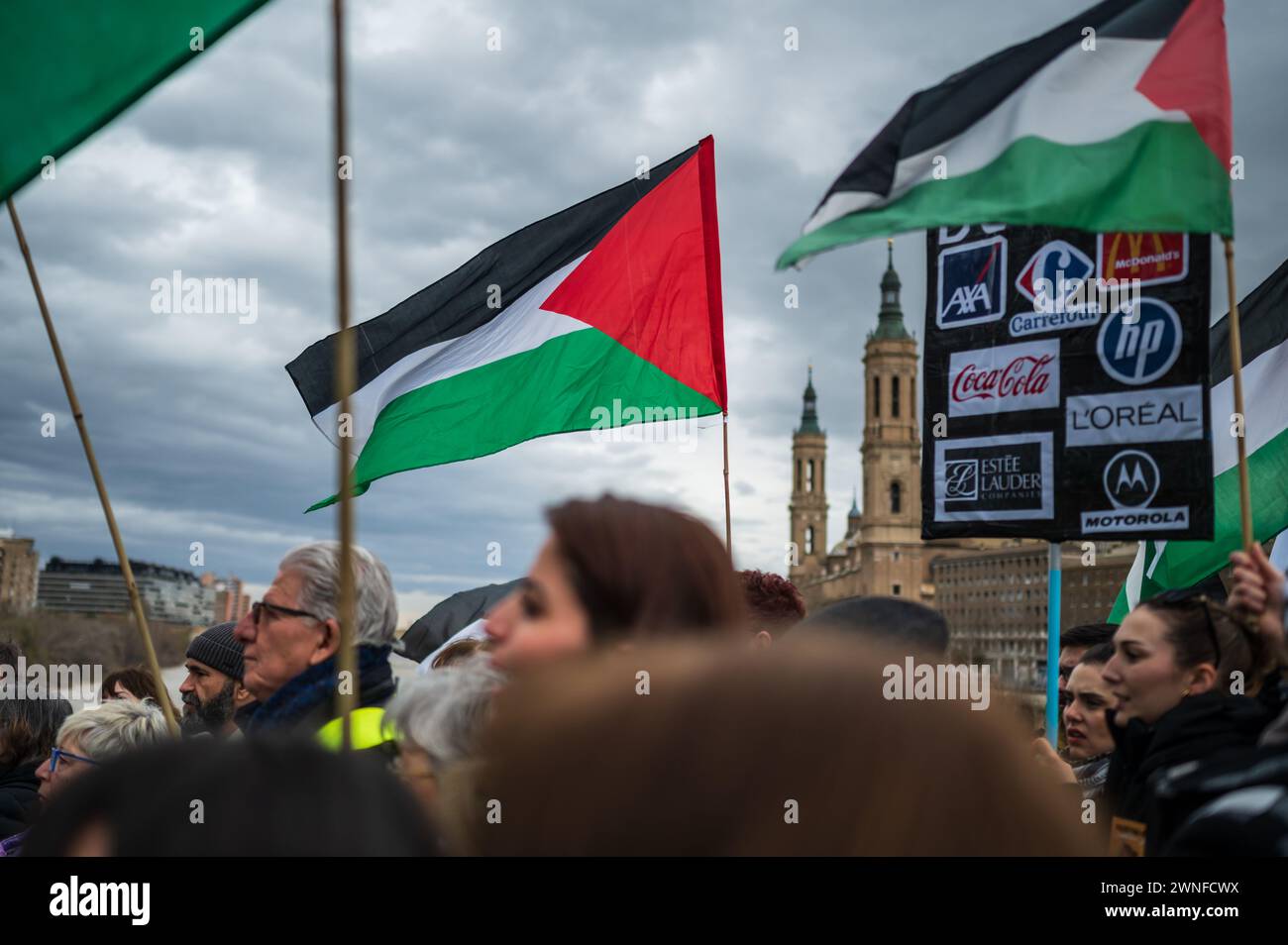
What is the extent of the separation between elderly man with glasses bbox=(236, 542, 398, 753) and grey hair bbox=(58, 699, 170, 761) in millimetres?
919

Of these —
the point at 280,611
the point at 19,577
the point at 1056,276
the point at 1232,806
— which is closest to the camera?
the point at 1232,806

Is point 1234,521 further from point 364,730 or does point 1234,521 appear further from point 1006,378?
point 364,730

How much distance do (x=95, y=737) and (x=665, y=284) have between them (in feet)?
13.4

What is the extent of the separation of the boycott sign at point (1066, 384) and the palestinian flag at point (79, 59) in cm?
359

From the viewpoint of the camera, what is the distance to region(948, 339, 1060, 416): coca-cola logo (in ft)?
17.6

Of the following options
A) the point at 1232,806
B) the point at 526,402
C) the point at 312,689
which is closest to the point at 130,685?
the point at 526,402

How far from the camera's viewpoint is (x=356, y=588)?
11.9 feet

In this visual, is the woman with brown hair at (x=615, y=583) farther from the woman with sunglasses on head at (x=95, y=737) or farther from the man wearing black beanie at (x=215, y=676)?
the man wearing black beanie at (x=215, y=676)

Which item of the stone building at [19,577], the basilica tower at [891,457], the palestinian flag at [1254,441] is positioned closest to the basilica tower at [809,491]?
the basilica tower at [891,457]

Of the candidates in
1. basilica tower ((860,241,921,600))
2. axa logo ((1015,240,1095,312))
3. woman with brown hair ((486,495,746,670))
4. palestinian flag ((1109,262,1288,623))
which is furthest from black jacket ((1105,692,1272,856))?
basilica tower ((860,241,921,600))

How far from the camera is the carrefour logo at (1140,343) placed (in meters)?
4.84

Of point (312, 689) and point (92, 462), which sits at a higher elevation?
point (92, 462)
